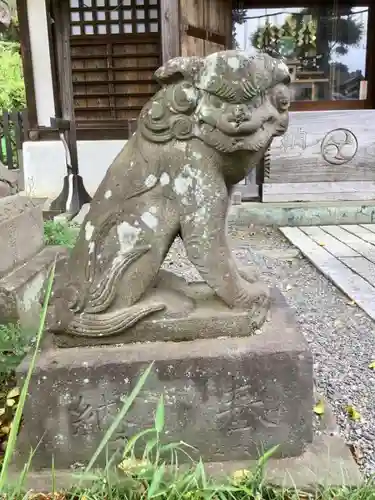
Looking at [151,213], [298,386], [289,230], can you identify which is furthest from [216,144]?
[289,230]

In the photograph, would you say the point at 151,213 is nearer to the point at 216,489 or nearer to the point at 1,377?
the point at 216,489

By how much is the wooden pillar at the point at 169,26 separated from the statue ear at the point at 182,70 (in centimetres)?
341

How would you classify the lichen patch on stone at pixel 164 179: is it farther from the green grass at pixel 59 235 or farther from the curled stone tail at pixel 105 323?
the green grass at pixel 59 235

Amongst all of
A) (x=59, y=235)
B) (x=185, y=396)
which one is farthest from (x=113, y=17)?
(x=185, y=396)

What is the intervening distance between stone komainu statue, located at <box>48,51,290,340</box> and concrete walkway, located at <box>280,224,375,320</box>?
1.85 m

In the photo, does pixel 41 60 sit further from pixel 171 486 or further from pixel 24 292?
pixel 171 486

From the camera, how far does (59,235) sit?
13.7 feet

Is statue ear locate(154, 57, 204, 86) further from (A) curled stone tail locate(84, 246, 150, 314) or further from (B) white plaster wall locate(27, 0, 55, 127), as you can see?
(B) white plaster wall locate(27, 0, 55, 127)

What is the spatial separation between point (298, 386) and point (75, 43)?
641 cm

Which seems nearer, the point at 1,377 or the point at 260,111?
the point at 260,111

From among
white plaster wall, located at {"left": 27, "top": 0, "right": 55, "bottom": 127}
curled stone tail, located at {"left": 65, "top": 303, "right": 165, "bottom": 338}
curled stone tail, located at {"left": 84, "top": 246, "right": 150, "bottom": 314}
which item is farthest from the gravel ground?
white plaster wall, located at {"left": 27, "top": 0, "right": 55, "bottom": 127}

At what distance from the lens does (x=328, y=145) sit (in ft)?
18.8

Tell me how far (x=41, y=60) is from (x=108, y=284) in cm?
589

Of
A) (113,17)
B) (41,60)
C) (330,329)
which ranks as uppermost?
(113,17)
